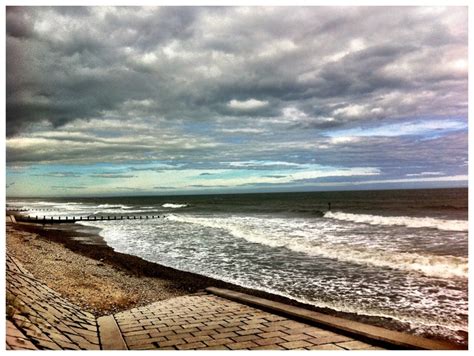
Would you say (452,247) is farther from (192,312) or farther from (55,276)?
(55,276)

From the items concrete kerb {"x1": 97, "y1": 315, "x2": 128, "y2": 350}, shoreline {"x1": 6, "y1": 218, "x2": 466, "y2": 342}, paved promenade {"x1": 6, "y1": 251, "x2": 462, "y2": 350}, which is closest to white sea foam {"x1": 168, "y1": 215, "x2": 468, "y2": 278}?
shoreline {"x1": 6, "y1": 218, "x2": 466, "y2": 342}

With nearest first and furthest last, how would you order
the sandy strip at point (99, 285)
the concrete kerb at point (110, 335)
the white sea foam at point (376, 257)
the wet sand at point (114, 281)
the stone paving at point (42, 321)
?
the stone paving at point (42, 321) < the concrete kerb at point (110, 335) < the sandy strip at point (99, 285) < the wet sand at point (114, 281) < the white sea foam at point (376, 257)

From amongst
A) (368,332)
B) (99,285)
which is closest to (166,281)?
(99,285)

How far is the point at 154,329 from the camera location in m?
5.94

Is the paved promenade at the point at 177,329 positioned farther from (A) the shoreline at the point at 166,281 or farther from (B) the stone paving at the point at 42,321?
(A) the shoreline at the point at 166,281

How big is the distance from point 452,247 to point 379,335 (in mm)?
16075

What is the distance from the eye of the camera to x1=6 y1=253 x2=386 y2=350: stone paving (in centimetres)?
496

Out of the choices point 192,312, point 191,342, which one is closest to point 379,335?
point 191,342

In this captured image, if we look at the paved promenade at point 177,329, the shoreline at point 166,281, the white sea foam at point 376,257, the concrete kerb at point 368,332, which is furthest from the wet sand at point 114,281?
the white sea foam at point 376,257

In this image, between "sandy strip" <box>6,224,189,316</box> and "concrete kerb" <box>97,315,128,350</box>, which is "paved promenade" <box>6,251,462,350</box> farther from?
"sandy strip" <box>6,224,189,316</box>

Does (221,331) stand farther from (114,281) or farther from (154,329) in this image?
(114,281)

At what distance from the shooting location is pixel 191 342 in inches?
208

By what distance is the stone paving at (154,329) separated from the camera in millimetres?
4965

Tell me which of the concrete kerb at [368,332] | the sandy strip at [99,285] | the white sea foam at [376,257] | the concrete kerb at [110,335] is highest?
the concrete kerb at [368,332]
